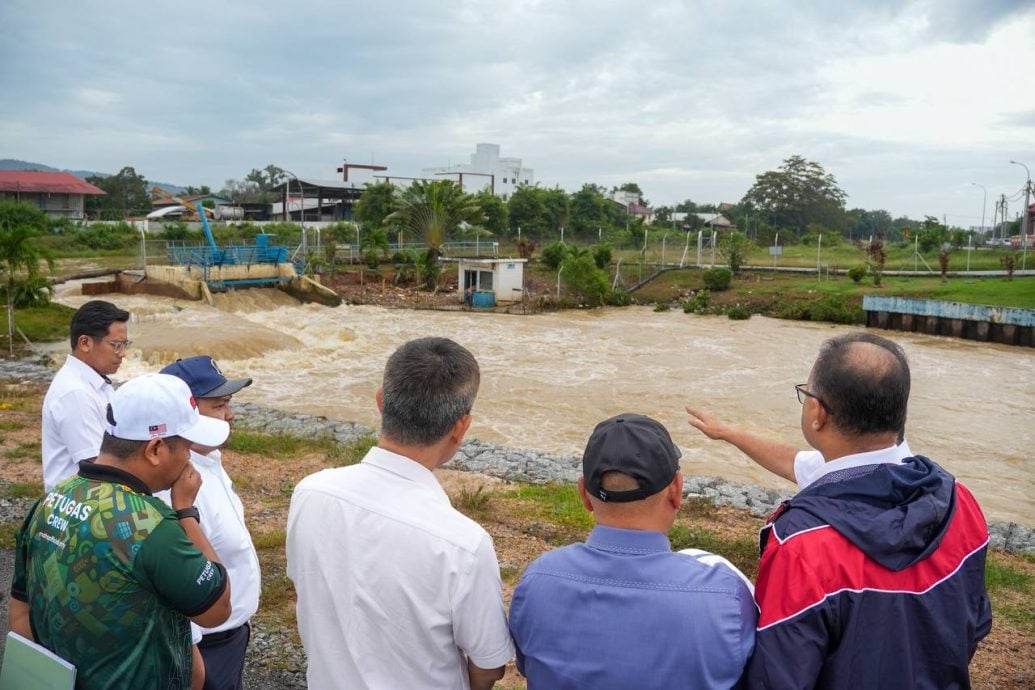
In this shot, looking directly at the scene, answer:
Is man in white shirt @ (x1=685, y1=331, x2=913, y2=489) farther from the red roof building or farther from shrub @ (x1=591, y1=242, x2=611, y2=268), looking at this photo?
the red roof building

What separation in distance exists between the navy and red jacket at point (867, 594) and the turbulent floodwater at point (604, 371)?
9520mm

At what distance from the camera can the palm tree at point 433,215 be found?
33688 millimetres

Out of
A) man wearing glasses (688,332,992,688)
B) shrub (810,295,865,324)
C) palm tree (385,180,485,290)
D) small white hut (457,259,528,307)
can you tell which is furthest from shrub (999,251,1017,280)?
man wearing glasses (688,332,992,688)

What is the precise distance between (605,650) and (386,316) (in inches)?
1038

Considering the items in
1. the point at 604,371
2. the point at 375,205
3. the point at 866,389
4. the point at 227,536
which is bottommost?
the point at 604,371

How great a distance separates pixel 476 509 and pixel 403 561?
544cm

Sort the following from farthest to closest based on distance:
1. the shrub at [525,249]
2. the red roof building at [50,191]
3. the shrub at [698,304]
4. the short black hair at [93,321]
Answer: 1. the red roof building at [50,191]
2. the shrub at [525,249]
3. the shrub at [698,304]
4. the short black hair at [93,321]

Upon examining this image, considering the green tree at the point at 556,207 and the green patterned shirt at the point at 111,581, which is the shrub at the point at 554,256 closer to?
the green tree at the point at 556,207

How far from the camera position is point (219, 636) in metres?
2.79

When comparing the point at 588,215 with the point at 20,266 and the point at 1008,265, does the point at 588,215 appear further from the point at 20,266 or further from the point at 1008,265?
the point at 20,266

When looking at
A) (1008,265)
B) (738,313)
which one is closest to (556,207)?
(738,313)

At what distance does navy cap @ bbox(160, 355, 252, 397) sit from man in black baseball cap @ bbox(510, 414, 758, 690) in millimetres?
1635

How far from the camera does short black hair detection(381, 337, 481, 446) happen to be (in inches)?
82.4

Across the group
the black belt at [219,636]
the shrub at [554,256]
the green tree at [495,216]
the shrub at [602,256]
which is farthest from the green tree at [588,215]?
the black belt at [219,636]
